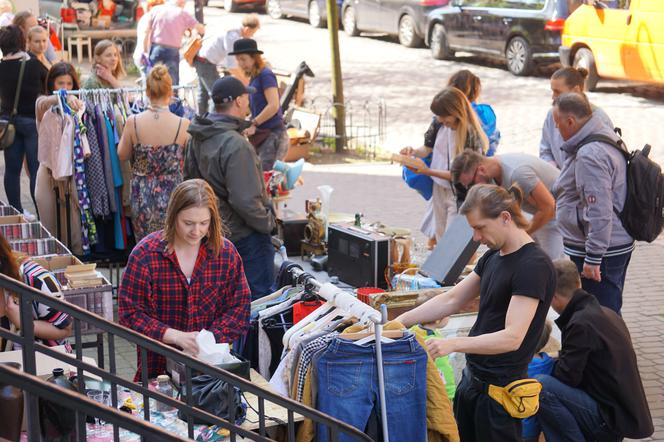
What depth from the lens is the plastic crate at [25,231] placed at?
298 inches

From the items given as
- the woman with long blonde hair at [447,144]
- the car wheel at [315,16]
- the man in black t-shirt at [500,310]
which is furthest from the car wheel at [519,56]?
the man in black t-shirt at [500,310]

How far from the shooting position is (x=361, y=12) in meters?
25.4

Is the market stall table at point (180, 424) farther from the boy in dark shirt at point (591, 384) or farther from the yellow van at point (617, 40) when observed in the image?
the yellow van at point (617, 40)

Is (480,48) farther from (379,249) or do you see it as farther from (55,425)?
(55,425)

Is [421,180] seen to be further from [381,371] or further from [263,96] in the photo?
[381,371]

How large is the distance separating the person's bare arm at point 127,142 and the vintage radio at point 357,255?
170 cm

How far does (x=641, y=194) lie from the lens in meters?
6.49

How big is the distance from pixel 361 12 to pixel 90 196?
1793 centimetres

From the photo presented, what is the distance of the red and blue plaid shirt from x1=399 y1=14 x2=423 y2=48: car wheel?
19.6m

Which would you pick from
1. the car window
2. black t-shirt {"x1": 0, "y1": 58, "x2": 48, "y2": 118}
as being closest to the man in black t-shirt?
black t-shirt {"x1": 0, "y1": 58, "x2": 48, "y2": 118}

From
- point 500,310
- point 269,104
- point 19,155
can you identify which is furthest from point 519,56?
point 500,310

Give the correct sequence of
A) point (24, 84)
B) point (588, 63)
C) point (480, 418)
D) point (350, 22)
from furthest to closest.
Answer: point (350, 22) < point (588, 63) < point (24, 84) < point (480, 418)

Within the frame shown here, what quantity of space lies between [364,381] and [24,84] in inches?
252

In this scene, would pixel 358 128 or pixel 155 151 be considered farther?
pixel 358 128
